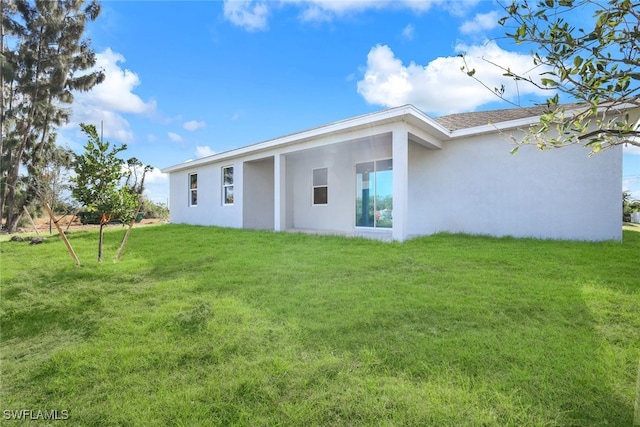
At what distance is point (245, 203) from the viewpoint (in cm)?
1202

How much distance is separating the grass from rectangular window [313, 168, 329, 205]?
252 inches

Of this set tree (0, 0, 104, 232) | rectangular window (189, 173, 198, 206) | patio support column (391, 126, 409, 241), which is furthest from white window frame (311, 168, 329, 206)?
tree (0, 0, 104, 232)

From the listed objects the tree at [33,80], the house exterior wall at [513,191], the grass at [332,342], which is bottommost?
the grass at [332,342]

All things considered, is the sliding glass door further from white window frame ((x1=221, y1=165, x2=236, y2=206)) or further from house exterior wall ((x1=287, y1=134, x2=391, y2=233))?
white window frame ((x1=221, y1=165, x2=236, y2=206))

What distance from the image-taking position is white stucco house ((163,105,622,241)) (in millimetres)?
7422

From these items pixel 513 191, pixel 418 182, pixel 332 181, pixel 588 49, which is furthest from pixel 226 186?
pixel 588 49

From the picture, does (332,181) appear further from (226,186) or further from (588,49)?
(588,49)

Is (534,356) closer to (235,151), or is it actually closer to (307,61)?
(307,61)

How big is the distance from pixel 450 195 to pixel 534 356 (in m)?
7.35

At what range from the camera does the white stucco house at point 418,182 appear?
7.42 meters

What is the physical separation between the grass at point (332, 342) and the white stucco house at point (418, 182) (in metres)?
2.34

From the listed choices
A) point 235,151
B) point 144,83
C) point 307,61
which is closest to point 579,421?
point 307,61

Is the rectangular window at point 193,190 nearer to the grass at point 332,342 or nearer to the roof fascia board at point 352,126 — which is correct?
the roof fascia board at point 352,126

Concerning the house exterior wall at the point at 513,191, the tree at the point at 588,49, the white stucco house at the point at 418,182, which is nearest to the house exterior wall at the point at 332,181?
the white stucco house at the point at 418,182
